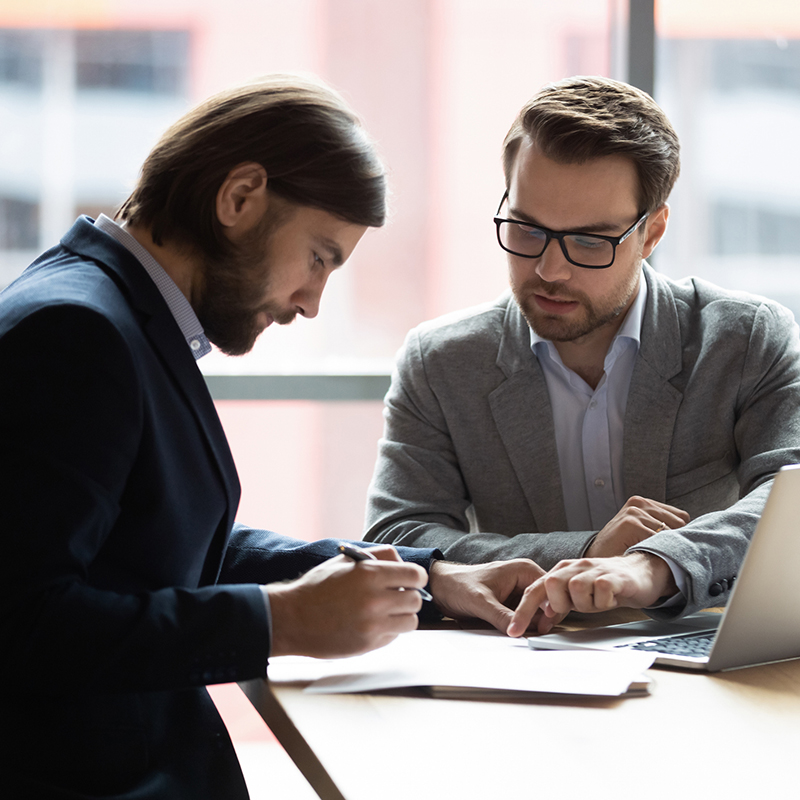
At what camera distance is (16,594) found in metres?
0.92

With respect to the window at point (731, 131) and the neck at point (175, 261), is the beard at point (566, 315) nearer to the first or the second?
the neck at point (175, 261)

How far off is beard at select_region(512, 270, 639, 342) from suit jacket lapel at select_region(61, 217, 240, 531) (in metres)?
0.85

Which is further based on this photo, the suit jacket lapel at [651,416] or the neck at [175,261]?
the suit jacket lapel at [651,416]

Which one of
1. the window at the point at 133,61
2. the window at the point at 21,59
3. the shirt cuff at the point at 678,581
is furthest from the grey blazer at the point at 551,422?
the window at the point at 21,59

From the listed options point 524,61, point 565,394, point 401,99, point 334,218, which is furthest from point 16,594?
point 524,61

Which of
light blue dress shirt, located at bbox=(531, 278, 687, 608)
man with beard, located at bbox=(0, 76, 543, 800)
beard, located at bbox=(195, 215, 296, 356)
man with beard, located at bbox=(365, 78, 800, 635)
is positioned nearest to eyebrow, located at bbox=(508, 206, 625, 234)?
man with beard, located at bbox=(365, 78, 800, 635)

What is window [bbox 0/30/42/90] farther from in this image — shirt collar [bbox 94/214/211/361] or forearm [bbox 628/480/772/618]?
forearm [bbox 628/480/772/618]

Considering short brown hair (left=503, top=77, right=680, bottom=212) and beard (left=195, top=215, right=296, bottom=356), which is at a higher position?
short brown hair (left=503, top=77, right=680, bottom=212)

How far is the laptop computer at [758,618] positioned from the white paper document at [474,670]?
0.06m

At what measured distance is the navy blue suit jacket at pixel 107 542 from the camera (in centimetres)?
93

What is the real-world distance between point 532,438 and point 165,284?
2.92ft

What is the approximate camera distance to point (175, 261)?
125 cm

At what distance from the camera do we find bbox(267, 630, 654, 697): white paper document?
1087mm

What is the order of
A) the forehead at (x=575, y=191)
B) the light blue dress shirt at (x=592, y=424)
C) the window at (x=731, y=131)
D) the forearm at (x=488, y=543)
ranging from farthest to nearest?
the window at (x=731, y=131) → the light blue dress shirt at (x=592, y=424) → the forehead at (x=575, y=191) → the forearm at (x=488, y=543)
